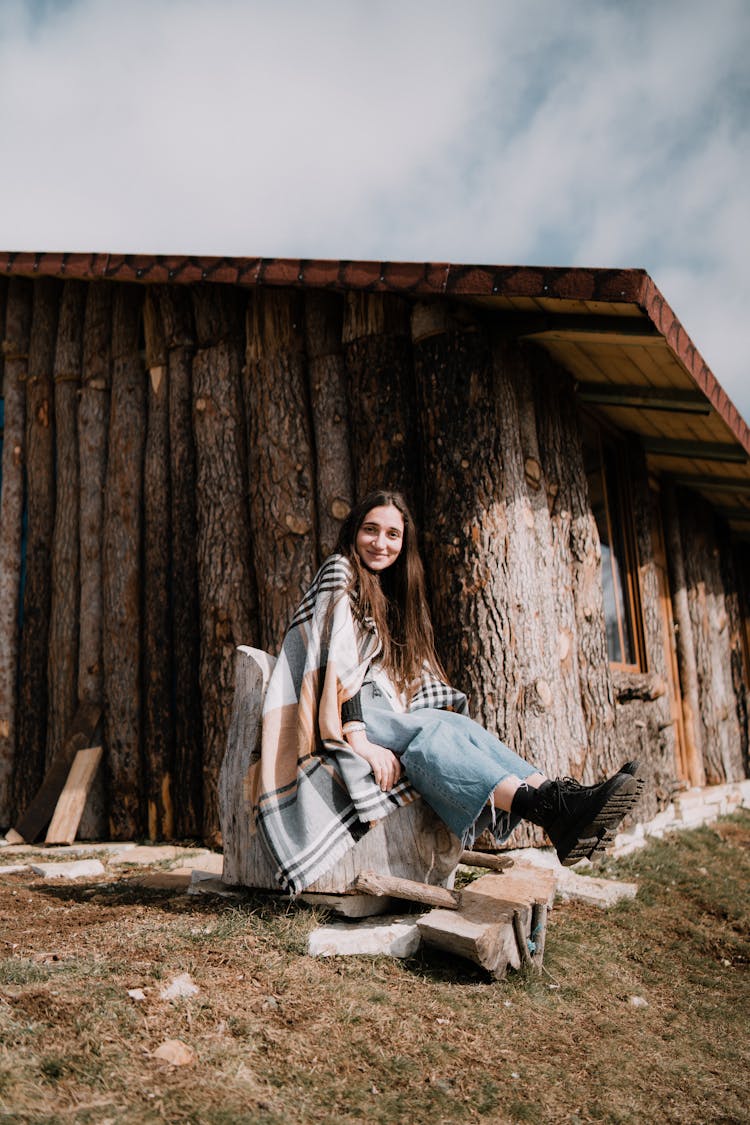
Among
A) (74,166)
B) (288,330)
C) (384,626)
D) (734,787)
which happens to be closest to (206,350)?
(288,330)

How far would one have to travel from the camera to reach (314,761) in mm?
3629

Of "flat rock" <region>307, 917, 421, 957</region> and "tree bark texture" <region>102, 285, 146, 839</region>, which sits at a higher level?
"tree bark texture" <region>102, 285, 146, 839</region>

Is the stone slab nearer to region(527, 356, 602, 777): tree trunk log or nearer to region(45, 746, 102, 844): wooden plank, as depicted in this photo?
region(45, 746, 102, 844): wooden plank

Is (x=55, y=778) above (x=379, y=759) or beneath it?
beneath

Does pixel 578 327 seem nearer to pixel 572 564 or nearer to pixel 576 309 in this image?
pixel 576 309

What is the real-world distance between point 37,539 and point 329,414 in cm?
260

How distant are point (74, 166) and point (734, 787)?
25.9 m

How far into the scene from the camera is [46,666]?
6625 millimetres

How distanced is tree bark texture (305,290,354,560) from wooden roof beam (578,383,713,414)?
5.45 feet

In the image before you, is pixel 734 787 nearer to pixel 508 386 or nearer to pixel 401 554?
pixel 508 386

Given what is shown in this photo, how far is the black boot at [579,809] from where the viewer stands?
3.25 meters

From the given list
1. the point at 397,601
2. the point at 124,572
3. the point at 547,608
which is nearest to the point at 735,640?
the point at 547,608

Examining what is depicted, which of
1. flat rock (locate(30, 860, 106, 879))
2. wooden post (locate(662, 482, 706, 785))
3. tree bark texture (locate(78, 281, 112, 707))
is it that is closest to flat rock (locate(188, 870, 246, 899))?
flat rock (locate(30, 860, 106, 879))

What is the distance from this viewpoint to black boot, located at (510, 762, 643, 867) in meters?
3.25
